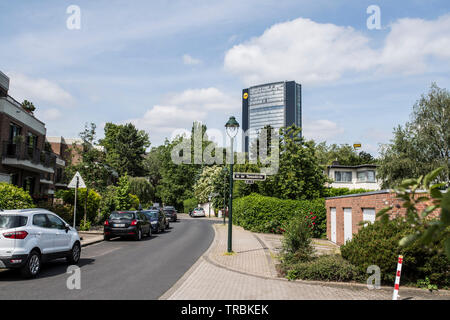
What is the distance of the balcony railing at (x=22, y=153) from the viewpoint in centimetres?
2213

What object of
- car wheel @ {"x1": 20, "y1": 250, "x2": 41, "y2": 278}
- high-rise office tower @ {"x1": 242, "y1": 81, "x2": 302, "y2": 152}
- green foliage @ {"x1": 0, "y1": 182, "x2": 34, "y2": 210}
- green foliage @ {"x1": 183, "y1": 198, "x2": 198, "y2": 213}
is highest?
high-rise office tower @ {"x1": 242, "y1": 81, "x2": 302, "y2": 152}

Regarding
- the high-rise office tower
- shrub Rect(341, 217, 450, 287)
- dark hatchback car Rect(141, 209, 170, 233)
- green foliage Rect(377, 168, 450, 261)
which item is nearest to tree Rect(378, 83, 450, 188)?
dark hatchback car Rect(141, 209, 170, 233)

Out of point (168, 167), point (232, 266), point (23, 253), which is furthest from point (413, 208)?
point (168, 167)

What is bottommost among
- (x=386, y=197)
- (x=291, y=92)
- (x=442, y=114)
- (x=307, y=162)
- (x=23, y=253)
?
(x=23, y=253)

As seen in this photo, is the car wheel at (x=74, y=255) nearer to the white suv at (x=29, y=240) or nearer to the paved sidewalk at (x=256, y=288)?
the white suv at (x=29, y=240)

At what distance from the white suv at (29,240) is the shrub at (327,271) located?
6319 millimetres

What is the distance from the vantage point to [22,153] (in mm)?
22672

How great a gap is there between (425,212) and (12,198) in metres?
16.1

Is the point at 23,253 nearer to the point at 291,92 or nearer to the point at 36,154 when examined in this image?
the point at 36,154

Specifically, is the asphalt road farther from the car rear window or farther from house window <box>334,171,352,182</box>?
house window <box>334,171,352,182</box>

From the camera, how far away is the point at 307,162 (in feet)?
92.7

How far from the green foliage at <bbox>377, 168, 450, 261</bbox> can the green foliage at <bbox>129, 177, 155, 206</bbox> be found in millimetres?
55130

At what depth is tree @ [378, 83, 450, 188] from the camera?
38.9 m

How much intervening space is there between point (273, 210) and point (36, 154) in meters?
16.9
